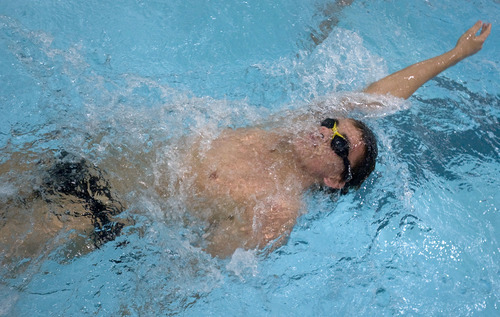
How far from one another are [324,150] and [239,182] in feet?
2.06

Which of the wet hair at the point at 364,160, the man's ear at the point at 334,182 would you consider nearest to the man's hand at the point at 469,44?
the wet hair at the point at 364,160

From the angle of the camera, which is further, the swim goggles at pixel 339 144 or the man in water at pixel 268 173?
the swim goggles at pixel 339 144

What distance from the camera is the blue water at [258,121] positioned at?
7.97ft

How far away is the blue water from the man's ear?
0.18 metres

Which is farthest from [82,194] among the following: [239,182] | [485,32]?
[485,32]

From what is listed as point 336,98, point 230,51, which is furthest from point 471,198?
point 230,51

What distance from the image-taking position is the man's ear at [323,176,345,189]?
2.61 metres

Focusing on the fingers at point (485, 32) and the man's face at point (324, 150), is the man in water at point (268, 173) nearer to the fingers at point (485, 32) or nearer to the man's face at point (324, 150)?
the man's face at point (324, 150)

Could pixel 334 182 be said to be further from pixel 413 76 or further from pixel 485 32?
pixel 485 32

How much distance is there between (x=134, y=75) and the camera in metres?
3.73

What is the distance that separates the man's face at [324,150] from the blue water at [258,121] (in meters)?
0.30

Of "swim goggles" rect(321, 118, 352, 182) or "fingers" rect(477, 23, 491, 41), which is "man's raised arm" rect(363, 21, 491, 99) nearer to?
"fingers" rect(477, 23, 491, 41)

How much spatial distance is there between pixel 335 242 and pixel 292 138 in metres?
1.14

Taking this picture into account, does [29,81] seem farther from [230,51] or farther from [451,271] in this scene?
[451,271]
